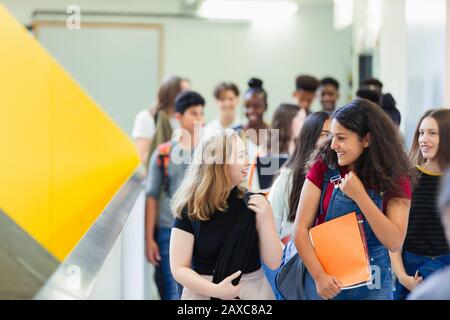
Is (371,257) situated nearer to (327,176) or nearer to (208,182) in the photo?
(327,176)

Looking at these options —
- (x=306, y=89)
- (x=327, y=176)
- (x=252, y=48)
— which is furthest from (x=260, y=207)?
(x=252, y=48)

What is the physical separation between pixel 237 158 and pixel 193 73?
9549mm

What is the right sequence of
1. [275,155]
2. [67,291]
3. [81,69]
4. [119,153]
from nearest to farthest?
[67,291] → [275,155] → [119,153] → [81,69]

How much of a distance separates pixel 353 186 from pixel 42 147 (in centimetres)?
199

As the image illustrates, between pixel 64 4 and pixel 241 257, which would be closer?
pixel 241 257

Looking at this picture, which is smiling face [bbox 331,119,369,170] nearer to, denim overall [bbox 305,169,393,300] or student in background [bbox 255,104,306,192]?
denim overall [bbox 305,169,393,300]

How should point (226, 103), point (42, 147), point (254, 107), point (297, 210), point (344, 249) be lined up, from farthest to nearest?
point (226, 103)
point (254, 107)
point (42, 147)
point (297, 210)
point (344, 249)

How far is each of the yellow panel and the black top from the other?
5.79 ft

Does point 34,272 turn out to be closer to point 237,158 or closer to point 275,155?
point 237,158

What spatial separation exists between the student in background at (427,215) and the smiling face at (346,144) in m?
0.67

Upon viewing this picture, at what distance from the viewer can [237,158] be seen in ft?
10.9

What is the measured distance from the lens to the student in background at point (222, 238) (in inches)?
126

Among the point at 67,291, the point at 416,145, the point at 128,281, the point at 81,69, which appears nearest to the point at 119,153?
the point at 128,281

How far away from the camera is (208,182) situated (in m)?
3.31
